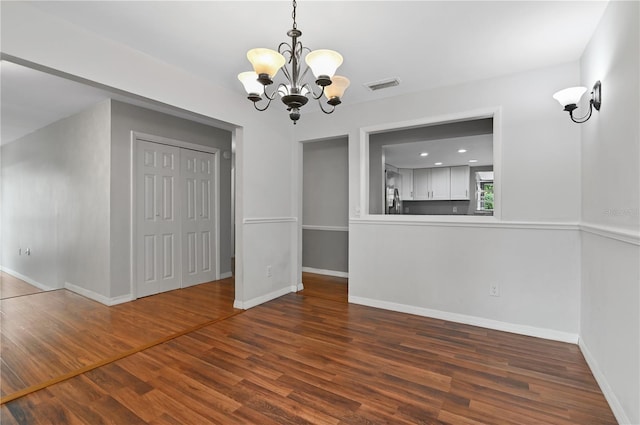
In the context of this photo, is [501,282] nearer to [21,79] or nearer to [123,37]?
[123,37]

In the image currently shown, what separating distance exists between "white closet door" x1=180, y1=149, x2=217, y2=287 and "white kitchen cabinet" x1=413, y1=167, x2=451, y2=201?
10.8 feet

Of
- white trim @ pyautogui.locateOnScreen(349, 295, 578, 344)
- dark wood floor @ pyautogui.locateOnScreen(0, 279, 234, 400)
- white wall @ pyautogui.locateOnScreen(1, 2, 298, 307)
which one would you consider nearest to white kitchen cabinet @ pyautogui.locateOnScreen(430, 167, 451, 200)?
white trim @ pyautogui.locateOnScreen(349, 295, 578, 344)

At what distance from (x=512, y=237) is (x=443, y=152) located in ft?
5.25

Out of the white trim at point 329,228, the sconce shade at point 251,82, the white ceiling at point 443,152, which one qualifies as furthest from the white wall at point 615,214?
the white trim at point 329,228

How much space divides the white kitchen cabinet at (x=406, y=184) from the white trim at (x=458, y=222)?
3.90ft

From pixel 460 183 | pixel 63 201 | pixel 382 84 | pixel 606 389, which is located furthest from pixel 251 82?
pixel 63 201

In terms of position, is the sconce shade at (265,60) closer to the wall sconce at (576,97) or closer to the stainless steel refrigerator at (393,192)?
the wall sconce at (576,97)

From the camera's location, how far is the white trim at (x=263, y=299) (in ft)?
11.6

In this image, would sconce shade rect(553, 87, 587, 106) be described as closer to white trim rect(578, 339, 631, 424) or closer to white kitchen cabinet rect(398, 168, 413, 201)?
white trim rect(578, 339, 631, 424)

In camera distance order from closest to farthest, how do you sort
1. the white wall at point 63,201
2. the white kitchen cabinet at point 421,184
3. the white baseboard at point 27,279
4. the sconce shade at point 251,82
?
the sconce shade at point 251,82 < the white wall at point 63,201 < the white kitchen cabinet at point 421,184 < the white baseboard at point 27,279

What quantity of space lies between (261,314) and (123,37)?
2.83 meters

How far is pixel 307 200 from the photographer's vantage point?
5.67 metres

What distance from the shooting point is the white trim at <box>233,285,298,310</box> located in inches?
Result: 140

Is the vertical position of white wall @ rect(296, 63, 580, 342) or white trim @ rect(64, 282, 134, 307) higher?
white wall @ rect(296, 63, 580, 342)
